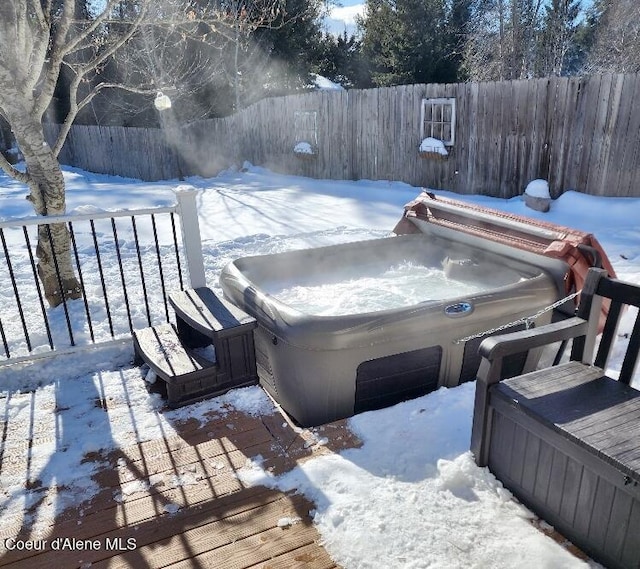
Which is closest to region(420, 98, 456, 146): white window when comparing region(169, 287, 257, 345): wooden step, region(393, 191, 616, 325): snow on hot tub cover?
region(393, 191, 616, 325): snow on hot tub cover

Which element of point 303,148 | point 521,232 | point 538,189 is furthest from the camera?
point 303,148

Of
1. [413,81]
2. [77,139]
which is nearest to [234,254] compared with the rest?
[413,81]

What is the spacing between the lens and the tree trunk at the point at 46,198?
133 inches

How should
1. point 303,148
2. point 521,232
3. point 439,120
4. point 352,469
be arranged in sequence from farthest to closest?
1. point 303,148
2. point 439,120
3. point 521,232
4. point 352,469

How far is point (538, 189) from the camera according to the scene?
6.82 m

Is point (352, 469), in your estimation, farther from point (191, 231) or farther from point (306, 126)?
point (306, 126)

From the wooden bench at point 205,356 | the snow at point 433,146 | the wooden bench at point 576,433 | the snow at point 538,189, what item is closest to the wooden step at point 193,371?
the wooden bench at point 205,356

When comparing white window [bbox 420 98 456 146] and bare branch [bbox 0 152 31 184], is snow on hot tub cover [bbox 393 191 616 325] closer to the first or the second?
bare branch [bbox 0 152 31 184]

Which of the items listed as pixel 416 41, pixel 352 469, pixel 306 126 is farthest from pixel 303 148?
pixel 352 469

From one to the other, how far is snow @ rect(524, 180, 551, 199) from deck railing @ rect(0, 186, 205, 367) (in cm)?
483

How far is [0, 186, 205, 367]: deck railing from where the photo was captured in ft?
9.70

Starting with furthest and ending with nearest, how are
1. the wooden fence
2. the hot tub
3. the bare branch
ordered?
the wooden fence → the bare branch → the hot tub

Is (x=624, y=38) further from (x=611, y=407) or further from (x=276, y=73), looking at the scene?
(x=611, y=407)

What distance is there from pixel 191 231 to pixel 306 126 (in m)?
8.25
